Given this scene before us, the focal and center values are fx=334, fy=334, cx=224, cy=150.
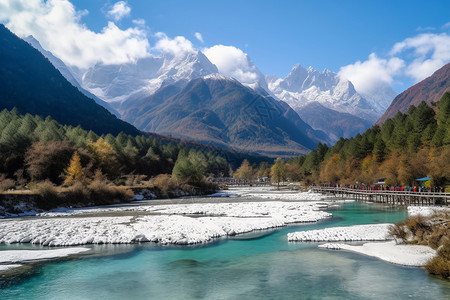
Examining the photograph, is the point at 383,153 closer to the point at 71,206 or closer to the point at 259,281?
the point at 71,206

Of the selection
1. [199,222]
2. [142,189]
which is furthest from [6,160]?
[199,222]

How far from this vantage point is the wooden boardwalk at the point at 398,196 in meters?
48.2

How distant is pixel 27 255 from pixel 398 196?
57.4 m

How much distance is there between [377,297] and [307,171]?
118 meters

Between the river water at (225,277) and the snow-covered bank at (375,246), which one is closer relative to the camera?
the river water at (225,277)

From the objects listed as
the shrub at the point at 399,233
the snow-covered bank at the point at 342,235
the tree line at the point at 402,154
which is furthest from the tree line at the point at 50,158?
the shrub at the point at 399,233

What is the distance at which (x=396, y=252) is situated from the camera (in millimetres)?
18922

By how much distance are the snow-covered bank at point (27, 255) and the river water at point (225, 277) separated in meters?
1.43

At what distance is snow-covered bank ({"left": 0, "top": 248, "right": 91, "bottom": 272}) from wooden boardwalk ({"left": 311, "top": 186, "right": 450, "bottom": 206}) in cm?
4464

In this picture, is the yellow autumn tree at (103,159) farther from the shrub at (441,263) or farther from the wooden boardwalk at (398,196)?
the shrub at (441,263)

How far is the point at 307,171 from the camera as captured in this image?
127500mm

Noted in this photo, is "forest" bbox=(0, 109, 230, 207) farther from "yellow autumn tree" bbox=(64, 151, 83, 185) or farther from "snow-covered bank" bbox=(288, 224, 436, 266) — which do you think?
"snow-covered bank" bbox=(288, 224, 436, 266)

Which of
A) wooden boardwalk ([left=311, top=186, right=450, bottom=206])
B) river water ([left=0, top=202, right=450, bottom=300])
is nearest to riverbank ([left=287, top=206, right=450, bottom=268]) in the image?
river water ([left=0, top=202, right=450, bottom=300])

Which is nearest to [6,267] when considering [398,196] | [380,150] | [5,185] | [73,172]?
[5,185]
